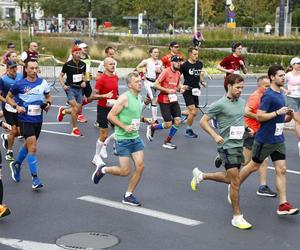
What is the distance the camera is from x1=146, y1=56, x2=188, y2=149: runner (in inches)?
483

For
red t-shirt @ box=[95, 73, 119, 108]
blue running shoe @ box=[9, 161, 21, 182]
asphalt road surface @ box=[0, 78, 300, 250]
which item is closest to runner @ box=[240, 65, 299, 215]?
asphalt road surface @ box=[0, 78, 300, 250]

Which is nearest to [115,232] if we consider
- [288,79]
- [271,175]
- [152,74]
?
[271,175]

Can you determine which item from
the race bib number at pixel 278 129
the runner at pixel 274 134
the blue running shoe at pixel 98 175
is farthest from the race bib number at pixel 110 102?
the race bib number at pixel 278 129

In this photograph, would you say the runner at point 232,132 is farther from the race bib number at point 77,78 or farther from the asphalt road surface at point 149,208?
the race bib number at point 77,78

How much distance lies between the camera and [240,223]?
738 centimetres

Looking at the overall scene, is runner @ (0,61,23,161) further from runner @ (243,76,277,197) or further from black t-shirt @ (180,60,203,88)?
runner @ (243,76,277,197)

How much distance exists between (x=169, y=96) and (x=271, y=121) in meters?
4.70

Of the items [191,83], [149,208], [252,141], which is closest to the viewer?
[149,208]

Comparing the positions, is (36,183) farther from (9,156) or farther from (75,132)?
(75,132)

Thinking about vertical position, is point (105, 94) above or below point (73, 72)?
below

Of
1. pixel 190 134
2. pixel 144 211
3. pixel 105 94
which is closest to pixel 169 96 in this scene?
pixel 190 134

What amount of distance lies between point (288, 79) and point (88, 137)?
4.28 meters

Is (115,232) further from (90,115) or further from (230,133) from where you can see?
(90,115)

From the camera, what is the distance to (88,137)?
13.6m
